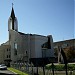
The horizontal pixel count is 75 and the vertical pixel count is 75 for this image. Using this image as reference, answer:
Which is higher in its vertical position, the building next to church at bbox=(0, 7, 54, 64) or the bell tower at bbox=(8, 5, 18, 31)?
the bell tower at bbox=(8, 5, 18, 31)

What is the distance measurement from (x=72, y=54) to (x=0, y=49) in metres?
28.4

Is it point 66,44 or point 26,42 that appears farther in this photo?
point 66,44

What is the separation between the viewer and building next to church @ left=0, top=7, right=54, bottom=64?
80.3 metres

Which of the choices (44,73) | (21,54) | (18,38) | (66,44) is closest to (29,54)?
(21,54)

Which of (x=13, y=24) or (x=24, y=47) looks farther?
(x=13, y=24)

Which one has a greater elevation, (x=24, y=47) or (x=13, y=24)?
(x=13, y=24)

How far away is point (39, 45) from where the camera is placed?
271ft

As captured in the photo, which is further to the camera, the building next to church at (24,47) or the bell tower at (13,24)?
the bell tower at (13,24)

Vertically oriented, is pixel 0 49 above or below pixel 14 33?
below

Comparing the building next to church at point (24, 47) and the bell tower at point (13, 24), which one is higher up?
the bell tower at point (13, 24)

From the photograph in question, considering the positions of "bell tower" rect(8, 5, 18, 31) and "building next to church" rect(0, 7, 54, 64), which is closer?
"building next to church" rect(0, 7, 54, 64)

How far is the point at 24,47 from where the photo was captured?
8131 cm

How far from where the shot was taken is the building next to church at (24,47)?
80312 millimetres

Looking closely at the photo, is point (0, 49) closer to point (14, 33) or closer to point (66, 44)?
point (14, 33)
